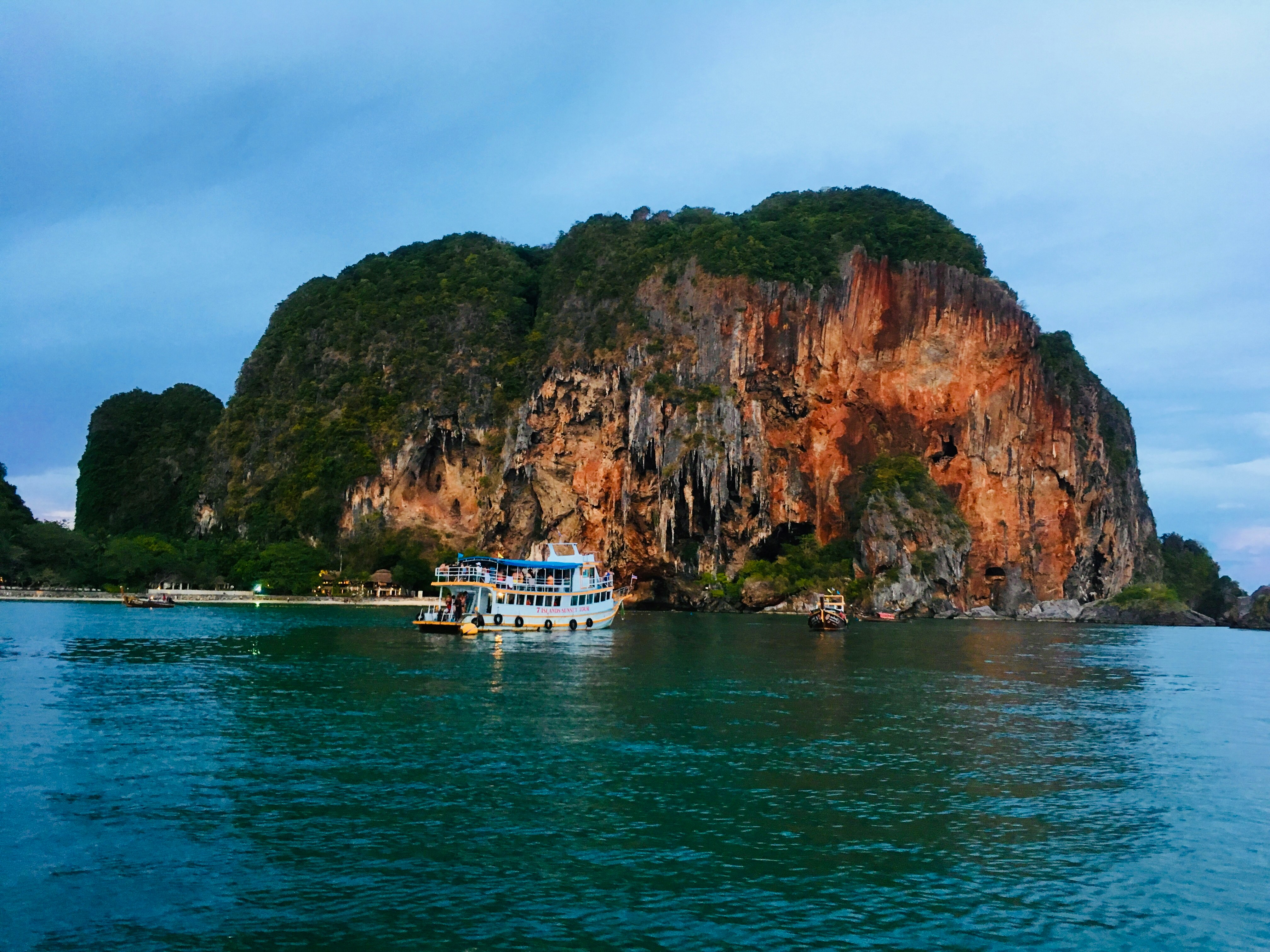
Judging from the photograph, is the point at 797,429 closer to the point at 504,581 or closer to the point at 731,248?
the point at 731,248

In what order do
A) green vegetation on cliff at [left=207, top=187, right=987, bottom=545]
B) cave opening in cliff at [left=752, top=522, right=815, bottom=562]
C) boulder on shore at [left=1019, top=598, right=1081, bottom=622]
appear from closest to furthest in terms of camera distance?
cave opening in cliff at [left=752, top=522, right=815, bottom=562] → boulder on shore at [left=1019, top=598, right=1081, bottom=622] → green vegetation on cliff at [left=207, top=187, right=987, bottom=545]

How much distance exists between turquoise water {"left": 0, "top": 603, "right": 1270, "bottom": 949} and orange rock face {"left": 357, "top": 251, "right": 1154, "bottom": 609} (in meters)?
73.9

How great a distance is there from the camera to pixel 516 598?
69.2m

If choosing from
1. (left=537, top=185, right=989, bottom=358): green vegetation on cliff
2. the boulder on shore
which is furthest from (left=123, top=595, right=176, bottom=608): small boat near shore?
the boulder on shore

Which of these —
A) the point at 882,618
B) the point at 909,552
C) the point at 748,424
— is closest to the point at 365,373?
the point at 748,424

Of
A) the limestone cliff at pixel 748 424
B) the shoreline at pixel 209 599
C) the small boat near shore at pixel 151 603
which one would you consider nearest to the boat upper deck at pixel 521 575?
the shoreline at pixel 209 599

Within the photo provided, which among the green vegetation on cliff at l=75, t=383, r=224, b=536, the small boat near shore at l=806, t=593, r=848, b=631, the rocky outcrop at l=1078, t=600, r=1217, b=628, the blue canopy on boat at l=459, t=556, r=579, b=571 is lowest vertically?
the rocky outcrop at l=1078, t=600, r=1217, b=628

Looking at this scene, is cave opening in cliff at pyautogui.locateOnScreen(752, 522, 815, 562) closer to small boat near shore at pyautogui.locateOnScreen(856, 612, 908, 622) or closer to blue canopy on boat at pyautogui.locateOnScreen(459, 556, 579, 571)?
small boat near shore at pyautogui.locateOnScreen(856, 612, 908, 622)

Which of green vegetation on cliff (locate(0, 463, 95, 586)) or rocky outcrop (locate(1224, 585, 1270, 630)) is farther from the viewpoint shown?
rocky outcrop (locate(1224, 585, 1270, 630))

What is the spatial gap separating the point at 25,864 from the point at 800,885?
1223 centimetres

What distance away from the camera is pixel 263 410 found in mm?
148000

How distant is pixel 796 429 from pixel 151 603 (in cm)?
7105

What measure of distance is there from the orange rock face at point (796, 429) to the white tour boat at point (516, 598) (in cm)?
4193

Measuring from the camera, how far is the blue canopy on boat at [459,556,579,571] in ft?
225
